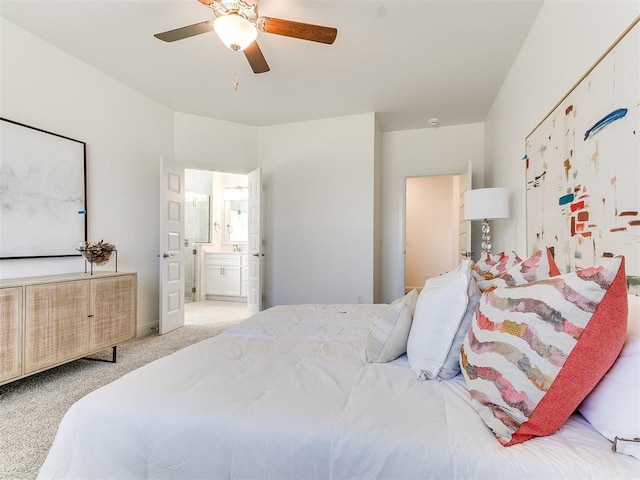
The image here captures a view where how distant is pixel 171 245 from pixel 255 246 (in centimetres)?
105

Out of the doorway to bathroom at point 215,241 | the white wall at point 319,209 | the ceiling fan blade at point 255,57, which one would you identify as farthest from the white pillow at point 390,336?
the doorway to bathroom at point 215,241

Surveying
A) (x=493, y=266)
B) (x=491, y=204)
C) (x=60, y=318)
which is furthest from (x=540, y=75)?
(x=60, y=318)

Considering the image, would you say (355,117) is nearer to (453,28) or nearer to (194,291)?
(453,28)

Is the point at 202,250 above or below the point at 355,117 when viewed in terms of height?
below

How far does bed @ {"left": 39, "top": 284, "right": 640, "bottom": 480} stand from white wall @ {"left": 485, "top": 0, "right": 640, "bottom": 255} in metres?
1.62

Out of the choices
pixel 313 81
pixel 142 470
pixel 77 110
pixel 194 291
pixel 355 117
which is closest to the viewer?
pixel 142 470

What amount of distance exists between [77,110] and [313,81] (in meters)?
2.30

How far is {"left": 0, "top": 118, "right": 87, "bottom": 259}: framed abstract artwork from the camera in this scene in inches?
94.1

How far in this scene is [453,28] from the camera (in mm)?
2416

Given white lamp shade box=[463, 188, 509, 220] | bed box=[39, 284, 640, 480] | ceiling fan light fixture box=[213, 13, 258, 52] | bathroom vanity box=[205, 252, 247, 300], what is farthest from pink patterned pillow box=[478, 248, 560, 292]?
bathroom vanity box=[205, 252, 247, 300]

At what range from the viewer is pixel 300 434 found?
83 centimetres

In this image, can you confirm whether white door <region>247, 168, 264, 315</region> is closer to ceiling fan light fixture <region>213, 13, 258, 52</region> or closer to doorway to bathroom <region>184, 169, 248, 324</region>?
doorway to bathroom <region>184, 169, 248, 324</region>

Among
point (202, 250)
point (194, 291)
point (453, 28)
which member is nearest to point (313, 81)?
point (453, 28)

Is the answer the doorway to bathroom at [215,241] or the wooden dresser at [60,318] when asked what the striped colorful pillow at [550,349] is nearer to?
the wooden dresser at [60,318]
